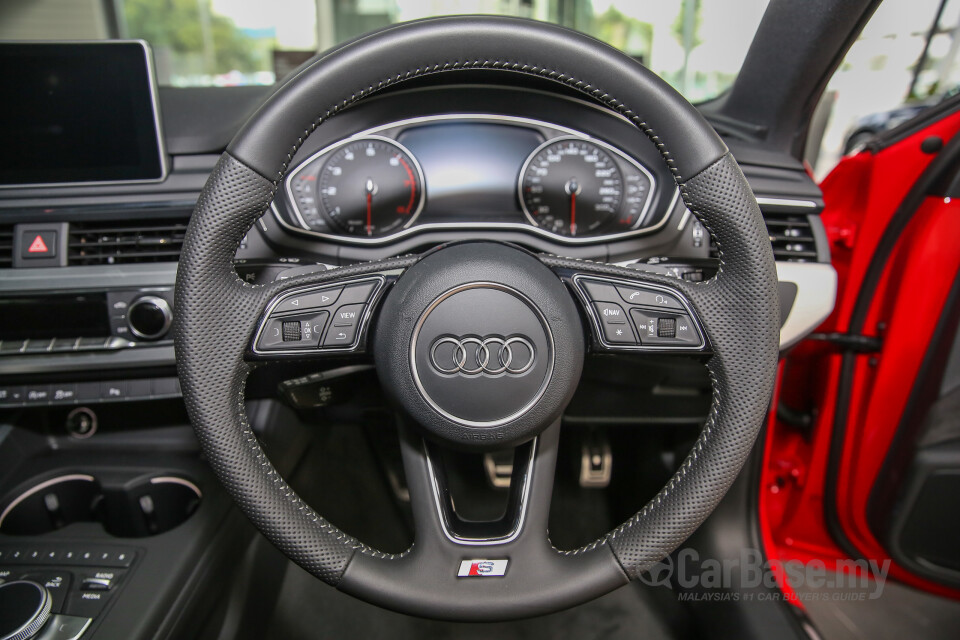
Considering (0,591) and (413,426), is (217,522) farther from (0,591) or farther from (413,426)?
(413,426)


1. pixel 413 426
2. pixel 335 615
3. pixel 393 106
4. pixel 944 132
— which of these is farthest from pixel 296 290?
pixel 944 132

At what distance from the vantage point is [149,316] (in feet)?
3.37

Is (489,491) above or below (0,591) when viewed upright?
below

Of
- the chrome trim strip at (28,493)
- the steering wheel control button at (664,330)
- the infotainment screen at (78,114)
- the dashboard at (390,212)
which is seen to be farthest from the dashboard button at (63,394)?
the steering wheel control button at (664,330)

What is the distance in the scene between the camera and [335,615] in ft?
4.52

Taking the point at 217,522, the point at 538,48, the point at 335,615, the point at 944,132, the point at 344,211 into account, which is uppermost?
the point at 538,48

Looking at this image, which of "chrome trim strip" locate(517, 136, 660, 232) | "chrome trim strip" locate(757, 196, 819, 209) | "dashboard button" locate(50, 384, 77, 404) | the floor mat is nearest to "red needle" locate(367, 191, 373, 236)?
"chrome trim strip" locate(517, 136, 660, 232)

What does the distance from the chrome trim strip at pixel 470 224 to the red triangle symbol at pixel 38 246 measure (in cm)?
39

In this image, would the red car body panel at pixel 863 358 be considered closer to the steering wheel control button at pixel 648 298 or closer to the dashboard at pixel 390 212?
the dashboard at pixel 390 212

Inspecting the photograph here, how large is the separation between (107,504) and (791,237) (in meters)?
1.30

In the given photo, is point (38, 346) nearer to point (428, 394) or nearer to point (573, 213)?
point (428, 394)

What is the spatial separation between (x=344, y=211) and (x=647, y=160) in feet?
1.80

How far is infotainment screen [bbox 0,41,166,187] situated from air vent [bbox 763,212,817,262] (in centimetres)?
110

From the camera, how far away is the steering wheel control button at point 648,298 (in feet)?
2.54
